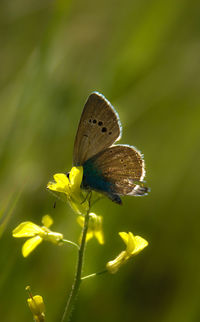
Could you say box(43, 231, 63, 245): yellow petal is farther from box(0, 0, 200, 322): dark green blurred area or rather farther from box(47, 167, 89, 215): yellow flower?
box(0, 0, 200, 322): dark green blurred area

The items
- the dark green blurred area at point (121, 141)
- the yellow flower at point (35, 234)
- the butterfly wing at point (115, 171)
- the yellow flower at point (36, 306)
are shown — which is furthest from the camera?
the dark green blurred area at point (121, 141)

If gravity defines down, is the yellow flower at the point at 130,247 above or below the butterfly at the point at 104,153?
below

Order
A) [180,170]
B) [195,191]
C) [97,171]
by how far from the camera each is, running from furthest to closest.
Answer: [195,191]
[180,170]
[97,171]

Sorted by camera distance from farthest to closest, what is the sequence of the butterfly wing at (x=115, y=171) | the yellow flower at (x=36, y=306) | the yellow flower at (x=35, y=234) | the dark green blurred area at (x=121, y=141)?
the dark green blurred area at (x=121, y=141) < the butterfly wing at (x=115, y=171) < the yellow flower at (x=35, y=234) < the yellow flower at (x=36, y=306)

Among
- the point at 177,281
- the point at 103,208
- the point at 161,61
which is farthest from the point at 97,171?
the point at 161,61

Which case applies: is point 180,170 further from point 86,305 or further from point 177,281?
point 86,305

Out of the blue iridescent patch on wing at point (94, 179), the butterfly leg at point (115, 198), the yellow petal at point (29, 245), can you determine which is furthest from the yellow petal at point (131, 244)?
the yellow petal at point (29, 245)

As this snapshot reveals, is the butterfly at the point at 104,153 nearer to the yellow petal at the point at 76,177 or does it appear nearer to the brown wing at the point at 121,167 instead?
the brown wing at the point at 121,167

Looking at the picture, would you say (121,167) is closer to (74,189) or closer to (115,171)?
(115,171)
